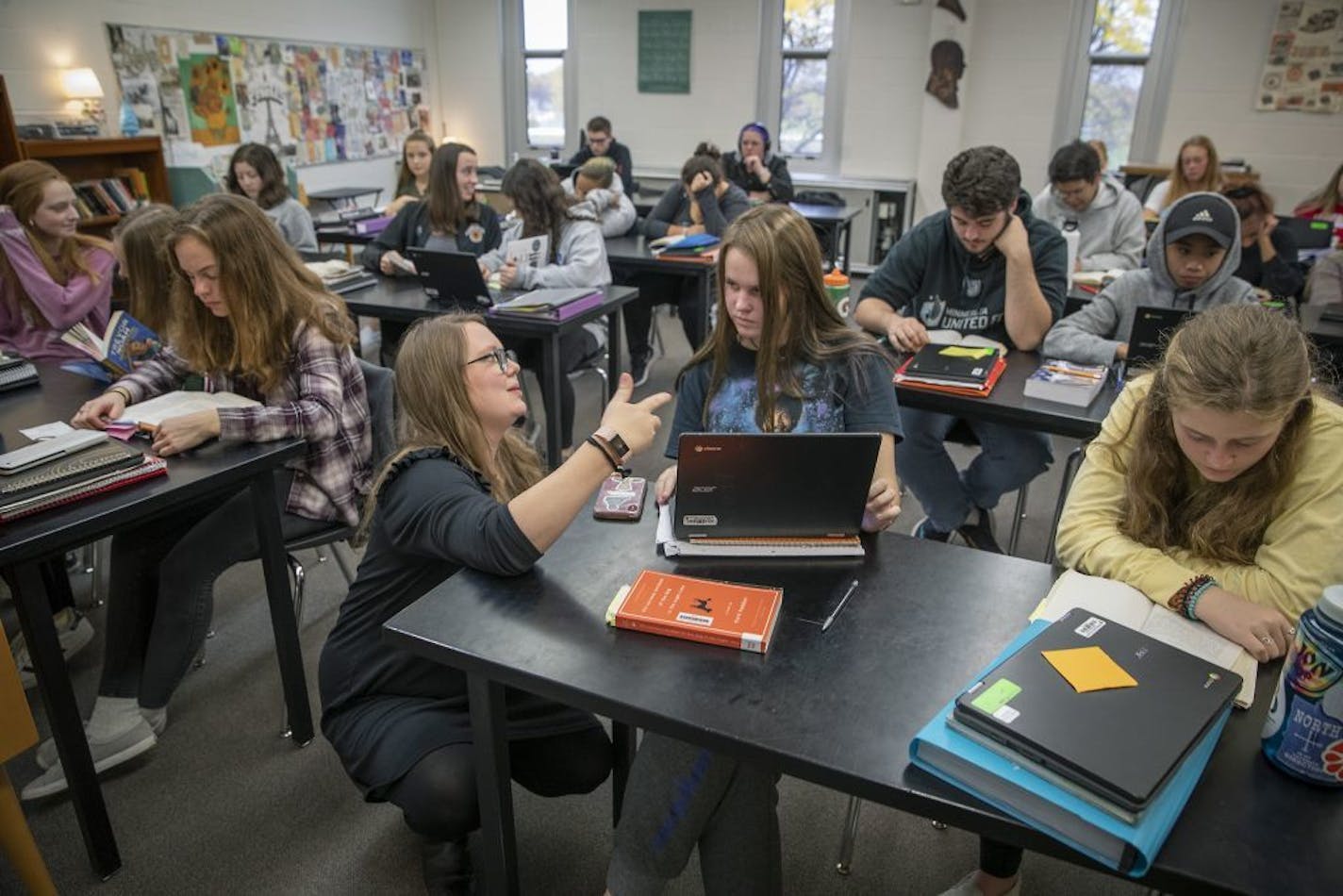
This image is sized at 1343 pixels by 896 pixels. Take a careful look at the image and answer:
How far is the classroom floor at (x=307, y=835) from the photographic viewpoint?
168 cm

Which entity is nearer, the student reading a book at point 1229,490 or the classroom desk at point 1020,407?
the student reading a book at point 1229,490

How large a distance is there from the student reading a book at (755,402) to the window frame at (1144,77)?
564cm

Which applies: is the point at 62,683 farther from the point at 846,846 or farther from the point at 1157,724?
the point at 1157,724

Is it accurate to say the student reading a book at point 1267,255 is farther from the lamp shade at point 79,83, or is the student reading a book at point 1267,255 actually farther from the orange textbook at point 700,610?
the lamp shade at point 79,83

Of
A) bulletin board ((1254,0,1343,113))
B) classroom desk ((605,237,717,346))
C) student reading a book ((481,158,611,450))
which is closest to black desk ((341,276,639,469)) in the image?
student reading a book ((481,158,611,450))

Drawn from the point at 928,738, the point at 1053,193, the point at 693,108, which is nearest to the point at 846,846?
the point at 928,738

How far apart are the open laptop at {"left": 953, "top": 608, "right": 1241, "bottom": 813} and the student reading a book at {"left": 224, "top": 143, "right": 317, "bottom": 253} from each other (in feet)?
13.2

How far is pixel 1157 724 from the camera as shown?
0.88m

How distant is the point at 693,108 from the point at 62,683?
6819mm

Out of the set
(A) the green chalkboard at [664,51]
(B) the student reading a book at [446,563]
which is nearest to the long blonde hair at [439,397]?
(B) the student reading a book at [446,563]

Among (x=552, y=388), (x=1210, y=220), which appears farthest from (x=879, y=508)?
(x=552, y=388)

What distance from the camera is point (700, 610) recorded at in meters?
1.19

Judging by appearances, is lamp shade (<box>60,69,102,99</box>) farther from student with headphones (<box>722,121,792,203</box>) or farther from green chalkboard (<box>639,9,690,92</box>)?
green chalkboard (<box>639,9,690,92</box>)

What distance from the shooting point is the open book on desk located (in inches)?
42.3
